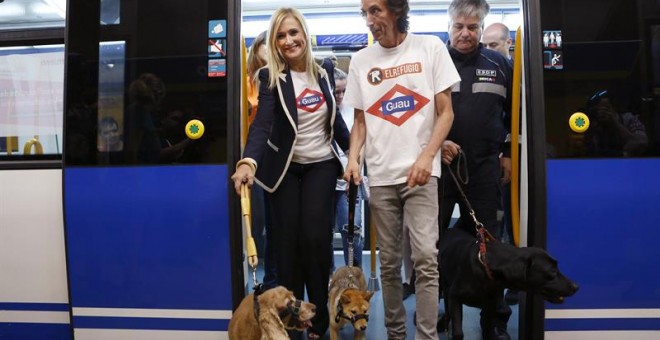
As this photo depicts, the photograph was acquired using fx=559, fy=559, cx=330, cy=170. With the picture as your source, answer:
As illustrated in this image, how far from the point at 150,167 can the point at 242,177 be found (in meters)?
0.54

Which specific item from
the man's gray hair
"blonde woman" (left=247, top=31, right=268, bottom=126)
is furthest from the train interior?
"blonde woman" (left=247, top=31, right=268, bottom=126)

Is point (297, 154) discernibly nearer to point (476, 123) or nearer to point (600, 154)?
point (476, 123)

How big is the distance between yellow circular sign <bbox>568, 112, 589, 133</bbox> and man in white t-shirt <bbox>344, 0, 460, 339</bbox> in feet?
1.79

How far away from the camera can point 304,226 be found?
2805 mm

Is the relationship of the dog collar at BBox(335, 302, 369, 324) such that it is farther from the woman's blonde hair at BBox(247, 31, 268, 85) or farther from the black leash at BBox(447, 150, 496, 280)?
the woman's blonde hair at BBox(247, 31, 268, 85)

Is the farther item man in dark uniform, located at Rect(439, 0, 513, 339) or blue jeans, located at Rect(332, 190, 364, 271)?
blue jeans, located at Rect(332, 190, 364, 271)

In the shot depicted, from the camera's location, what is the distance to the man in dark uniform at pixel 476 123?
3006mm

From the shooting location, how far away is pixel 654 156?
2.50 metres

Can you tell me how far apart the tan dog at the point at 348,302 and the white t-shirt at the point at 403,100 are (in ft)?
1.86

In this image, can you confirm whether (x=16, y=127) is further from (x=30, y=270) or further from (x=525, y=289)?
(x=525, y=289)

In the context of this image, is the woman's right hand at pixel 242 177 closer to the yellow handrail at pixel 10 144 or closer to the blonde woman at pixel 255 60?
the blonde woman at pixel 255 60

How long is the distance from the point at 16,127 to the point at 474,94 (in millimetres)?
2397

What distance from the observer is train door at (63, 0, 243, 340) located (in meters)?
2.65

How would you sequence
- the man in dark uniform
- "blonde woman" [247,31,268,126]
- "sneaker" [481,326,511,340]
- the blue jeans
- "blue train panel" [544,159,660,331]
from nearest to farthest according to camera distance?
"blue train panel" [544,159,660,331] < "sneaker" [481,326,511,340] < the man in dark uniform < "blonde woman" [247,31,268,126] < the blue jeans
